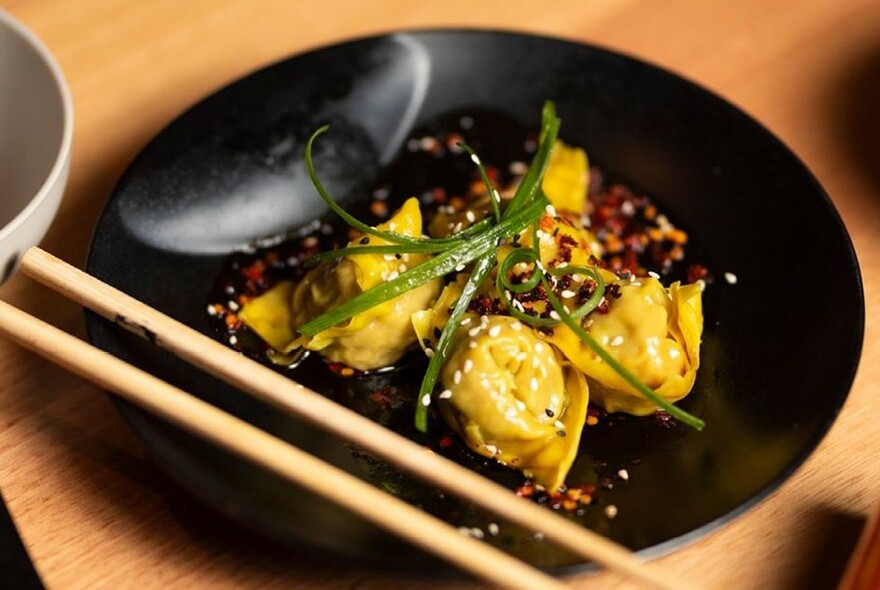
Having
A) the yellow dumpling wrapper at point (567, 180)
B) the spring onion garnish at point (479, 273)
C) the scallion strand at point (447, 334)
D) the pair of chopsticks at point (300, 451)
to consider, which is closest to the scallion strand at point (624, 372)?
the spring onion garnish at point (479, 273)

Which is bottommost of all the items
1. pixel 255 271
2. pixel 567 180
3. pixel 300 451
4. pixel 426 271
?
pixel 255 271

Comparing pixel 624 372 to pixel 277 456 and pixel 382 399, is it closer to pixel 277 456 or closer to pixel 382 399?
pixel 382 399

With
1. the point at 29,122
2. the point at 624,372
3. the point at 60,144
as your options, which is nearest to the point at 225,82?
the point at 29,122

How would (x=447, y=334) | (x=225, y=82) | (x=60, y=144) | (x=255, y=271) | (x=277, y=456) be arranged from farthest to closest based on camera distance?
Result: 1. (x=225, y=82)
2. (x=255, y=271)
3. (x=60, y=144)
4. (x=447, y=334)
5. (x=277, y=456)

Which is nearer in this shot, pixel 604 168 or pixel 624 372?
pixel 624 372

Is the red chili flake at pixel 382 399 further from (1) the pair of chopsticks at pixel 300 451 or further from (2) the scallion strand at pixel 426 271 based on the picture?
(1) the pair of chopsticks at pixel 300 451

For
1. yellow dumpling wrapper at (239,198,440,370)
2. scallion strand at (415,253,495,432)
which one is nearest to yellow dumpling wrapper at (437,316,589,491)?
scallion strand at (415,253,495,432)
